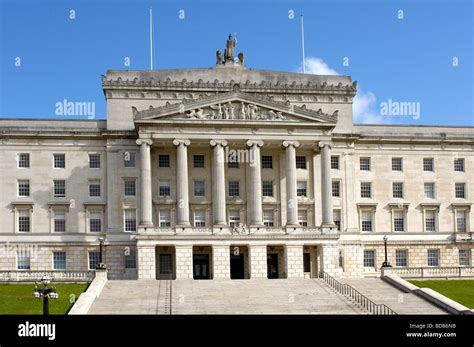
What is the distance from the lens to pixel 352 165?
89.9 metres

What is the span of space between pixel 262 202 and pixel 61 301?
25.9 meters

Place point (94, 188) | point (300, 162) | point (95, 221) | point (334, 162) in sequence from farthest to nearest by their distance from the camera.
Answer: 1. point (334, 162)
2. point (300, 162)
3. point (94, 188)
4. point (95, 221)

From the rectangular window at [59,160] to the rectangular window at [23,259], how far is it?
344 inches

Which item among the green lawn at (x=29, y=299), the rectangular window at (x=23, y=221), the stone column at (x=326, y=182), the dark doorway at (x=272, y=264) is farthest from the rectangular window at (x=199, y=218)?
the rectangular window at (x=23, y=221)

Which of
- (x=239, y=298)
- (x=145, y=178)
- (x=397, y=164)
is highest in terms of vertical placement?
(x=397, y=164)

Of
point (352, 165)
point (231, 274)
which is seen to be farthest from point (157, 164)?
point (352, 165)

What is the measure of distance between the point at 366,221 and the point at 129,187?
77.0 ft

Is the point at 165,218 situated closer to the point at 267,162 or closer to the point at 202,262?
the point at 202,262

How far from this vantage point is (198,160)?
87.0 meters

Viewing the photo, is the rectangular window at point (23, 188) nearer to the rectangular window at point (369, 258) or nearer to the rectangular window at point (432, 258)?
the rectangular window at point (369, 258)

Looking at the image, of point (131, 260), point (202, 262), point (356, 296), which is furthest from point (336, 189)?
point (356, 296)
